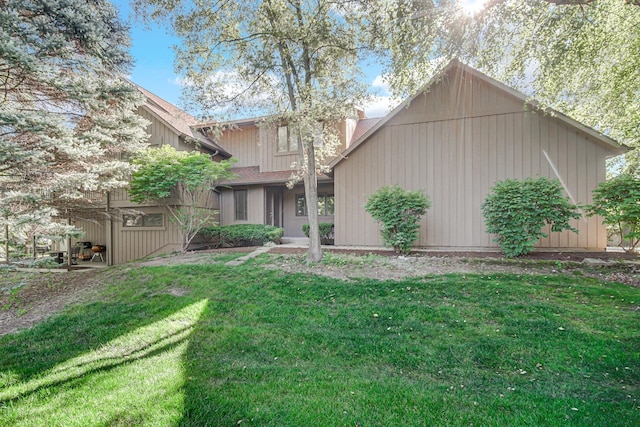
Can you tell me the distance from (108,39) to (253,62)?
3665 millimetres

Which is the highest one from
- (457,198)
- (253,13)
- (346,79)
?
(253,13)

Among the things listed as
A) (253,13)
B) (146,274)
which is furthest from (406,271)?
(253,13)

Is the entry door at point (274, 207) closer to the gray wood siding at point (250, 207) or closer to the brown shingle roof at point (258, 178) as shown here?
the gray wood siding at point (250, 207)

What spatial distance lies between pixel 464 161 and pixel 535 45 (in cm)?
341

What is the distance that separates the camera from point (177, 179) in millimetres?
10867

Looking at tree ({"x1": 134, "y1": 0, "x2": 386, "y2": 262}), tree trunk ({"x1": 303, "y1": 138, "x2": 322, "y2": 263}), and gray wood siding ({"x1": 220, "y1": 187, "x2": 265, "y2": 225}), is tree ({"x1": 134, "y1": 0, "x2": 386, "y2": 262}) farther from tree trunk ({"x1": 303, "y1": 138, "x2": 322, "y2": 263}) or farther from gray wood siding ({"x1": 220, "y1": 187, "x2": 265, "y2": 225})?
gray wood siding ({"x1": 220, "y1": 187, "x2": 265, "y2": 225})

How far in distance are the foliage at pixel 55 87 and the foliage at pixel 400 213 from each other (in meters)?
7.64

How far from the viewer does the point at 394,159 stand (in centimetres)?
1032

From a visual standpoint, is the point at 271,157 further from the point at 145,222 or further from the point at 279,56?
the point at 145,222

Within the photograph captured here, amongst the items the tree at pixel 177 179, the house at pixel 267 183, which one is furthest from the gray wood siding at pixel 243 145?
the tree at pixel 177 179

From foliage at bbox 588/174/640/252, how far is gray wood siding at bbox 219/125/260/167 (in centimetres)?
1242

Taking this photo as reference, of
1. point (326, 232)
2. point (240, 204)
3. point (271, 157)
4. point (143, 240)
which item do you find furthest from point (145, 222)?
point (326, 232)

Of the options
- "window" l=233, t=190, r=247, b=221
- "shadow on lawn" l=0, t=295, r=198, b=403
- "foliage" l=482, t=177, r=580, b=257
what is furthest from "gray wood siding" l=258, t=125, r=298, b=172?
"shadow on lawn" l=0, t=295, r=198, b=403

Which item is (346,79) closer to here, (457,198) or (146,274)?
(457,198)
